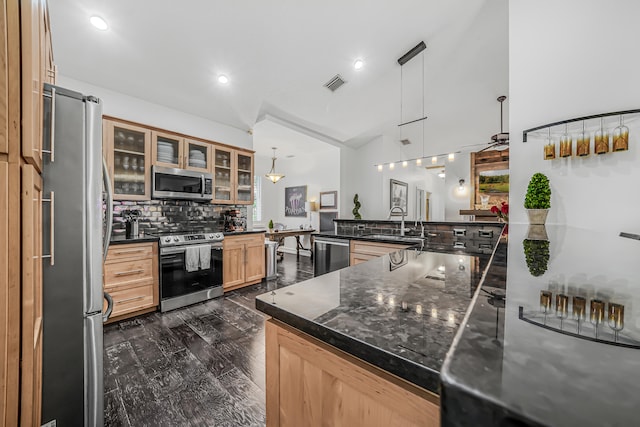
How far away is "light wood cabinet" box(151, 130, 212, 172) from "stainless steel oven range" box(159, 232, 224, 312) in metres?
0.98

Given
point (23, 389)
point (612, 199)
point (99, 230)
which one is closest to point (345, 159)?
point (612, 199)

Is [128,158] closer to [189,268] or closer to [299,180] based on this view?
[189,268]

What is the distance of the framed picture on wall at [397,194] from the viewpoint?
20.1 ft

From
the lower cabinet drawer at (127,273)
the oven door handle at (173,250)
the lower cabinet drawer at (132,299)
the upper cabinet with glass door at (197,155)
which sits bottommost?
the lower cabinet drawer at (132,299)

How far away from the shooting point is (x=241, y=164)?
411 cm

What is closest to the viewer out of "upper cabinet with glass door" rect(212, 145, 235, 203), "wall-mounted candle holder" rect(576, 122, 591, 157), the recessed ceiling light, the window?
"wall-mounted candle holder" rect(576, 122, 591, 157)

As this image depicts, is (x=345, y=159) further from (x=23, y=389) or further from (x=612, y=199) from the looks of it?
(x=23, y=389)

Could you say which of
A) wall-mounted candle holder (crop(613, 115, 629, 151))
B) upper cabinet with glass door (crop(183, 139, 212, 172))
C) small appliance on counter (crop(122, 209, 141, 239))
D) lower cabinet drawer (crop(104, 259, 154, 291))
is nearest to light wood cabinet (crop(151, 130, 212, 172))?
upper cabinet with glass door (crop(183, 139, 212, 172))

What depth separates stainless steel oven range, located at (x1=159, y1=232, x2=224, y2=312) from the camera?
2850mm

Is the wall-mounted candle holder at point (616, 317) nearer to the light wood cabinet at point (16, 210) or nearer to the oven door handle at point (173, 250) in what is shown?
the light wood cabinet at point (16, 210)

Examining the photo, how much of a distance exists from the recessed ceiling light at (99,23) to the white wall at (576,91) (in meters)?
3.55

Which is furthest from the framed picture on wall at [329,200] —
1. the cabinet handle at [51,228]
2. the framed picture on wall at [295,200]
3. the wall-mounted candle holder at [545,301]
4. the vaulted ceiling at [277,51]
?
the wall-mounted candle holder at [545,301]

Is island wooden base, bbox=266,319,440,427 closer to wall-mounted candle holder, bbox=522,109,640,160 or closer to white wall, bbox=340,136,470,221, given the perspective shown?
wall-mounted candle holder, bbox=522,109,640,160

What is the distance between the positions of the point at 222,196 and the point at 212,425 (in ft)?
9.91
